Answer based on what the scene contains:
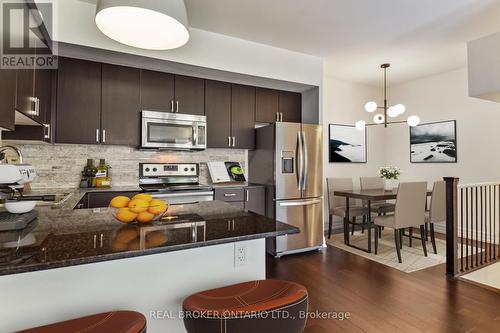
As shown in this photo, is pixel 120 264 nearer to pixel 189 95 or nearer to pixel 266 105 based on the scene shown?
pixel 189 95

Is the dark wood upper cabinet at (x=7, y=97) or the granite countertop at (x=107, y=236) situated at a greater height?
the dark wood upper cabinet at (x=7, y=97)

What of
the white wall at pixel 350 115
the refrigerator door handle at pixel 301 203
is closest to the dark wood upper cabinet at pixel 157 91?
the refrigerator door handle at pixel 301 203

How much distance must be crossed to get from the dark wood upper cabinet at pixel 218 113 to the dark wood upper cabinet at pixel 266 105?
0.47m

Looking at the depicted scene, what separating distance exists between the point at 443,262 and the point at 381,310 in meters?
1.63

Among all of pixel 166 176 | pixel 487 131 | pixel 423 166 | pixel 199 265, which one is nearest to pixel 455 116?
pixel 487 131

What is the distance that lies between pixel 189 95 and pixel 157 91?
405 millimetres

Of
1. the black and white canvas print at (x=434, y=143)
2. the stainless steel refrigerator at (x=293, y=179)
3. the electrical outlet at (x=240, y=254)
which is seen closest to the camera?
the electrical outlet at (x=240, y=254)

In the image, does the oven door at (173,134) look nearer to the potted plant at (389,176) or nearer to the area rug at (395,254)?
the area rug at (395,254)

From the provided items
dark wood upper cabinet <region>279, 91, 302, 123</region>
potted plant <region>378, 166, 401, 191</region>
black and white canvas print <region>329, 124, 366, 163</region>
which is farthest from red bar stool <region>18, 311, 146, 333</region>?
black and white canvas print <region>329, 124, 366, 163</region>

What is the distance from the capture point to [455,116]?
15.2 ft

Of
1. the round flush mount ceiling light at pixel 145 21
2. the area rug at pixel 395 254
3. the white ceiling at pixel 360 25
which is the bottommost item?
the area rug at pixel 395 254

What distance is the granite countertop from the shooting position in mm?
831

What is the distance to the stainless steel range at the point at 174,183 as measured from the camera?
3162 mm

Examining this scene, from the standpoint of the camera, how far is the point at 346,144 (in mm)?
5328
